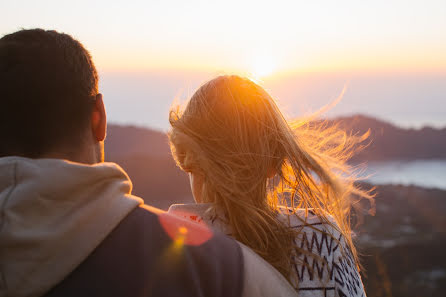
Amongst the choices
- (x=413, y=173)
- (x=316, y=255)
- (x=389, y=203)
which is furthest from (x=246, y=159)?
(x=413, y=173)

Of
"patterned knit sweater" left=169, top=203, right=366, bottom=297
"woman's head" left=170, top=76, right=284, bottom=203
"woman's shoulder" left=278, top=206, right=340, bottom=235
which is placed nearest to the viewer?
"patterned knit sweater" left=169, top=203, right=366, bottom=297

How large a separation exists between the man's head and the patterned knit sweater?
2.11ft

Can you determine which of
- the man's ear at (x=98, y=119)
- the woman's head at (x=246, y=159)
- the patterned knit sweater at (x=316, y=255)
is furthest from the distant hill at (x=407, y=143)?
the man's ear at (x=98, y=119)

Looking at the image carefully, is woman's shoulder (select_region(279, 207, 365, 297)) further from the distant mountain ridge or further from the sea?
the distant mountain ridge

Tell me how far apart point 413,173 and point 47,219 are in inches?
388

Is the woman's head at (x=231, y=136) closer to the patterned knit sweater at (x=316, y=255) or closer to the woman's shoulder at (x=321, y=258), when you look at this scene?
the patterned knit sweater at (x=316, y=255)

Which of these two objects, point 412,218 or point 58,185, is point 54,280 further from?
point 412,218

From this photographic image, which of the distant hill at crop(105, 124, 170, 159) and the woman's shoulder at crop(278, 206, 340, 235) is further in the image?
the distant hill at crop(105, 124, 170, 159)

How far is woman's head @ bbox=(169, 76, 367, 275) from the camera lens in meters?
2.02

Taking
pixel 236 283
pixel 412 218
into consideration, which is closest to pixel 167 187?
pixel 412 218

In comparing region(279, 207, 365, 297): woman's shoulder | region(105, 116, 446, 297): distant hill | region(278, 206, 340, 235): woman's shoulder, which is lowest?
region(105, 116, 446, 297): distant hill

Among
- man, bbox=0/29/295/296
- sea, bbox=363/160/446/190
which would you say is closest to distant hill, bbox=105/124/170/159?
sea, bbox=363/160/446/190

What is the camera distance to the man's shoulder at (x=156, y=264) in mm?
1161

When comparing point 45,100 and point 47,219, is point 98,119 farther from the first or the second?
point 47,219
